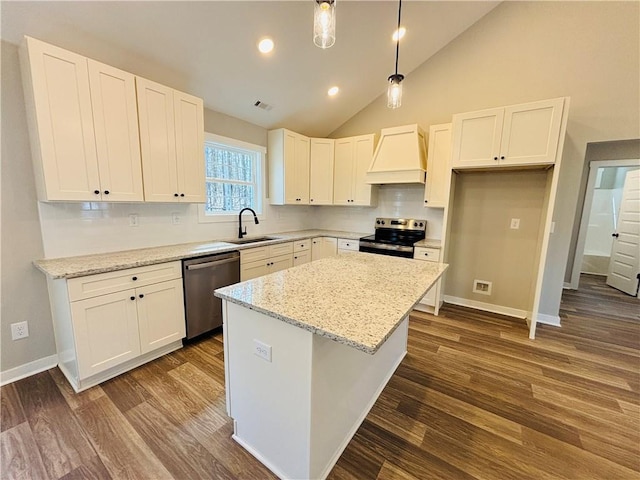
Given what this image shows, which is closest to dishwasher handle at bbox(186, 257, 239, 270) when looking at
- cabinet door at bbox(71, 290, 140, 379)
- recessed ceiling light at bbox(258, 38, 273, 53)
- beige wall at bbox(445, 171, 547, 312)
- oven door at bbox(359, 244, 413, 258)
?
cabinet door at bbox(71, 290, 140, 379)

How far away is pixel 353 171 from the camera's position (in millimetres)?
4062

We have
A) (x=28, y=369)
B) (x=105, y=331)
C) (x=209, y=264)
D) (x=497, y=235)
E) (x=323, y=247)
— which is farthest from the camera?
(x=323, y=247)

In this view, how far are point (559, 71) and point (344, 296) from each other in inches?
143

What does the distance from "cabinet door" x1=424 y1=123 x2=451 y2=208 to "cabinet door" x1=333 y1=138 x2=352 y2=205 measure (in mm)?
1158

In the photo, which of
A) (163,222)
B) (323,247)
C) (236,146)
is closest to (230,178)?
(236,146)

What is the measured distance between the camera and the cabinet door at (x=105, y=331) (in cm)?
184

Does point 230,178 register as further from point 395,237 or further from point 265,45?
point 395,237

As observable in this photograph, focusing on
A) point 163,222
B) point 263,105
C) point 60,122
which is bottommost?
point 163,222

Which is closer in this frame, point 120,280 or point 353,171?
point 120,280

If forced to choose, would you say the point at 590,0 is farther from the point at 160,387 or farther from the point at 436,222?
the point at 160,387

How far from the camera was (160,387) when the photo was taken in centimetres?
197

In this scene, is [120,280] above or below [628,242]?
below

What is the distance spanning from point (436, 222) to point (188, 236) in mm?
3265

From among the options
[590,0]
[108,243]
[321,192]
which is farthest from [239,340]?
[590,0]
